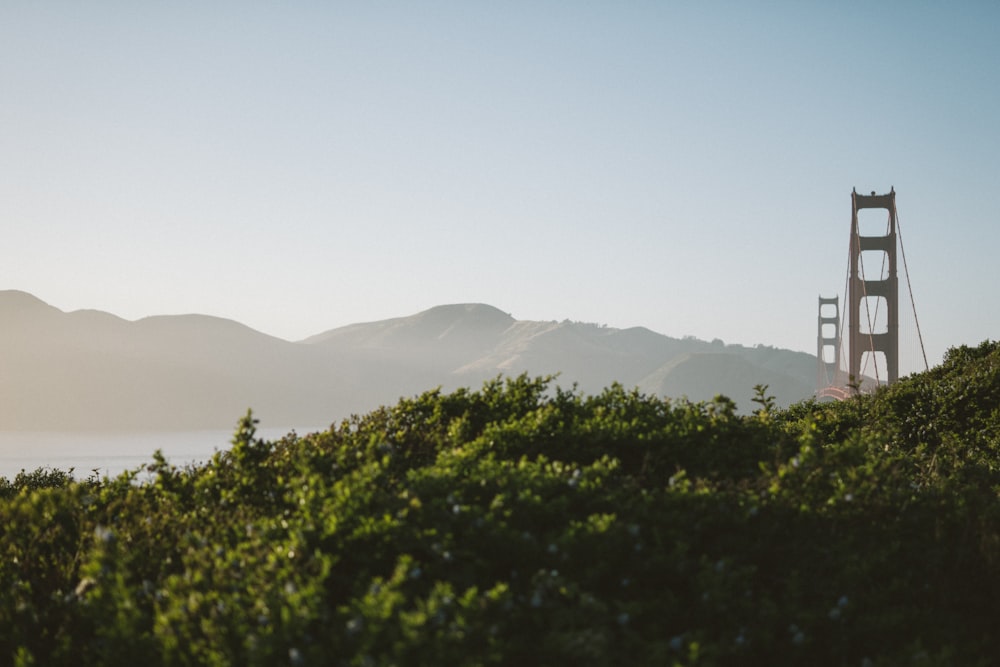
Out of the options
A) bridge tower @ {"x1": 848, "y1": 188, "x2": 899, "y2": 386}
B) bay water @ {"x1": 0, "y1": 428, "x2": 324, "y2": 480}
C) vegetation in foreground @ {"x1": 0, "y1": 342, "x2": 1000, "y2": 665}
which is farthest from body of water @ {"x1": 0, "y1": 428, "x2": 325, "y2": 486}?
vegetation in foreground @ {"x1": 0, "y1": 342, "x2": 1000, "y2": 665}

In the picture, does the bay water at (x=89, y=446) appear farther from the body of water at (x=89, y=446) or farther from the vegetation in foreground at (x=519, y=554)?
the vegetation in foreground at (x=519, y=554)

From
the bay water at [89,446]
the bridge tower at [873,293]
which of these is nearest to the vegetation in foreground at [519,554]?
the bridge tower at [873,293]

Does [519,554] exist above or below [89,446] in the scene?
above

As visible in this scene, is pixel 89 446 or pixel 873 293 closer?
pixel 873 293

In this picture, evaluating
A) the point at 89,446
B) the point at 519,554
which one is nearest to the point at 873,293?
the point at 519,554

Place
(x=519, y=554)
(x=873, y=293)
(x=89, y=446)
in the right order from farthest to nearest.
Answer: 1. (x=89, y=446)
2. (x=873, y=293)
3. (x=519, y=554)

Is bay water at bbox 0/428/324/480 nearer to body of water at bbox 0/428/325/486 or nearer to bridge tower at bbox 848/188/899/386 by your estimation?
body of water at bbox 0/428/325/486

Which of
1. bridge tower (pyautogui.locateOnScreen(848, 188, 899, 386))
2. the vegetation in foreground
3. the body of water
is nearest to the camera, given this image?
the vegetation in foreground

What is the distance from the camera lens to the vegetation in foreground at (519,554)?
3260 millimetres

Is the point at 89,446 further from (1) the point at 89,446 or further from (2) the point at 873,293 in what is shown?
(2) the point at 873,293

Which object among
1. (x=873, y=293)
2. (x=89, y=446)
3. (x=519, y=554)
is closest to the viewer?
(x=519, y=554)

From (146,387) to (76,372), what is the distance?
1716 cm

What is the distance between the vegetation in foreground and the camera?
10.7 feet

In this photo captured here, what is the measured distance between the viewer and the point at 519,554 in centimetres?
365
